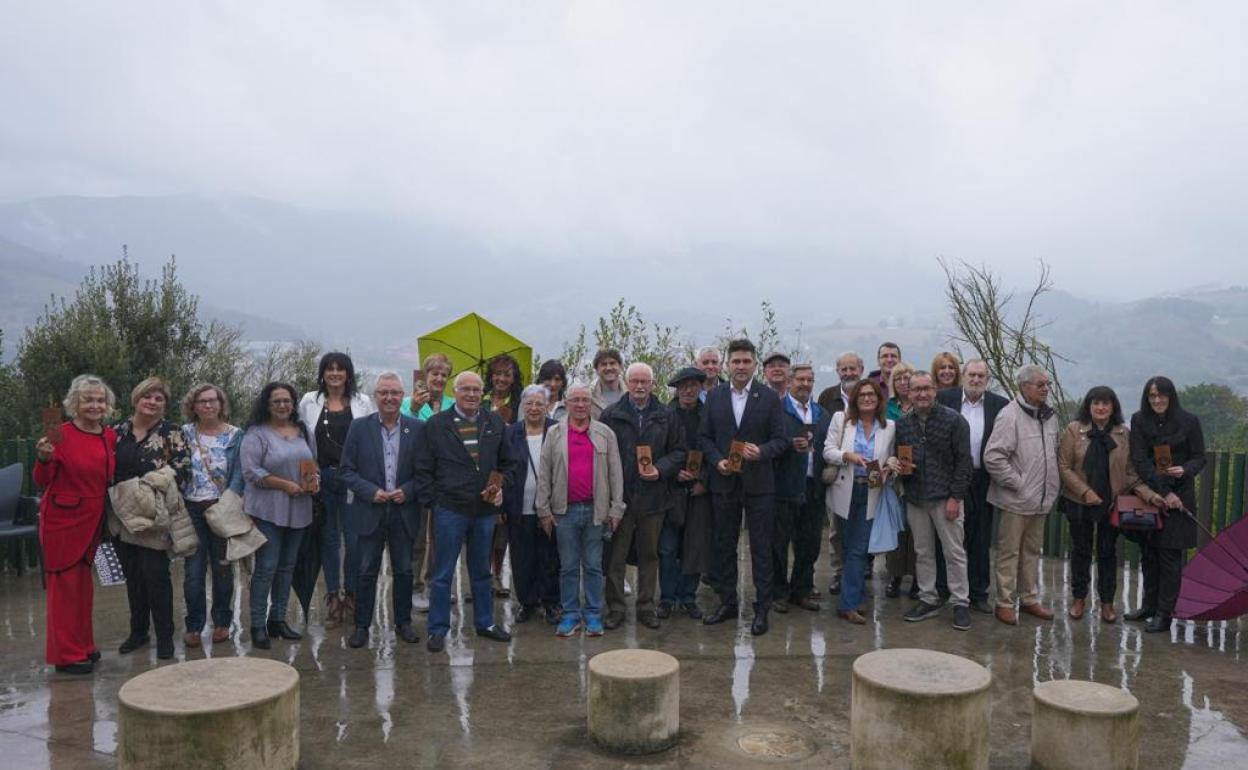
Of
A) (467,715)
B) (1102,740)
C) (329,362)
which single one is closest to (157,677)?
(467,715)

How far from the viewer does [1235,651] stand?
6141 mm

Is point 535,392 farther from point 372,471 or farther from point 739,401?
point 739,401

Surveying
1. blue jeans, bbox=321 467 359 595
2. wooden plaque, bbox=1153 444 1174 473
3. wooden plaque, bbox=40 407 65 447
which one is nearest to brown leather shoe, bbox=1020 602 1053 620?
wooden plaque, bbox=1153 444 1174 473

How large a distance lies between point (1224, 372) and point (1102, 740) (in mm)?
173706

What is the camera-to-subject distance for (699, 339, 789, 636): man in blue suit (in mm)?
6504

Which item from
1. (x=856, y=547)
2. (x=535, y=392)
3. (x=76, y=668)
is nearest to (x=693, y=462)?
(x=535, y=392)

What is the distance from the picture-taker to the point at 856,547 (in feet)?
22.0

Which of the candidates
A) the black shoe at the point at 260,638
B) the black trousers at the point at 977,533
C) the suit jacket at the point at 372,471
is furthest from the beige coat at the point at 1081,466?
the black shoe at the point at 260,638

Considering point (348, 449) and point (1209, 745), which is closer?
point (1209, 745)

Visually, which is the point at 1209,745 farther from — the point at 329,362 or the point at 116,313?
the point at 116,313

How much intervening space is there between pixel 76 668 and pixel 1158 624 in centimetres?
739

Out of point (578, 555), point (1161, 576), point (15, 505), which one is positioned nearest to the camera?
point (578, 555)

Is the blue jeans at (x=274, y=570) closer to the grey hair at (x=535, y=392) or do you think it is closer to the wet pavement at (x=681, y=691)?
the wet pavement at (x=681, y=691)

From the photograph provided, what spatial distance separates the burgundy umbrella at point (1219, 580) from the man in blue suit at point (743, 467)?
2.91 metres
